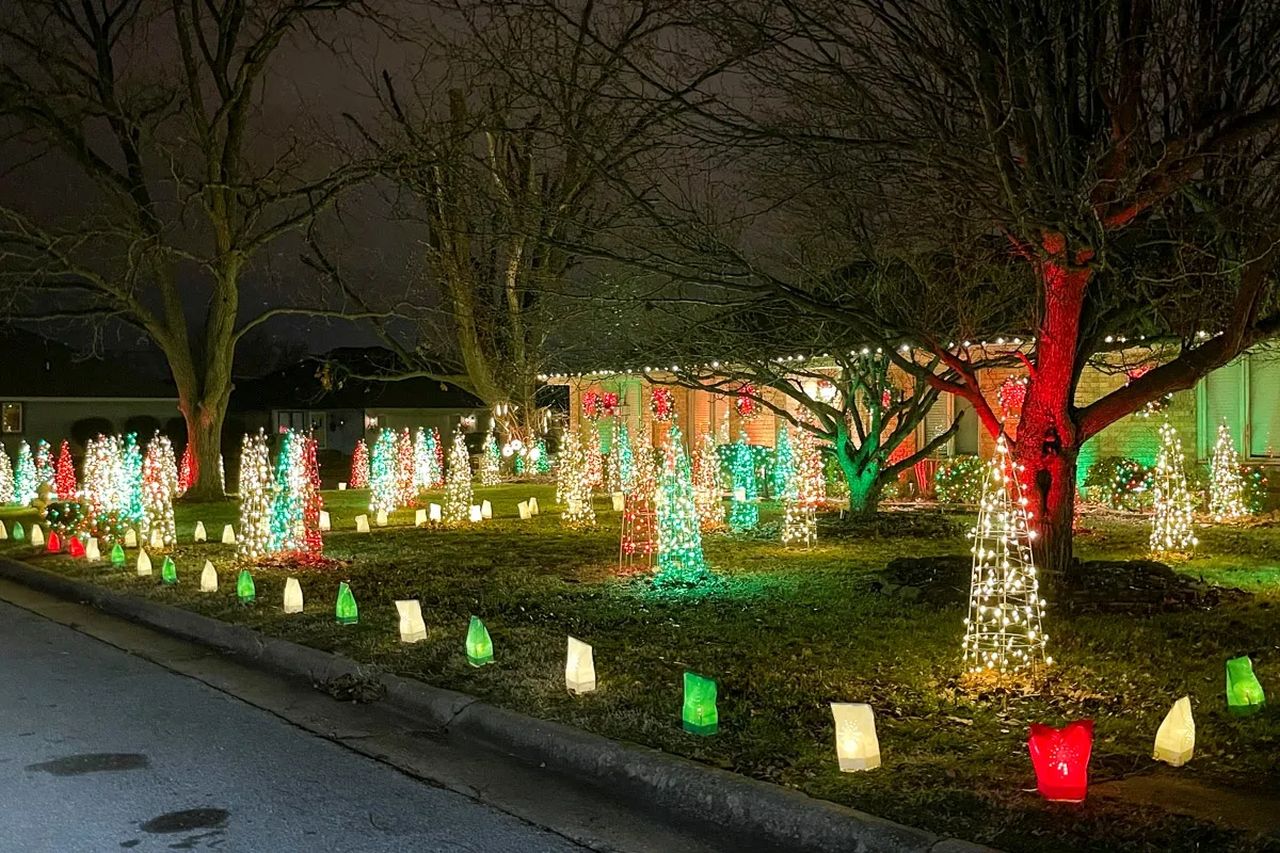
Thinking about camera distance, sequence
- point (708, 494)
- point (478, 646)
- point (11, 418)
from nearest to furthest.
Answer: point (478, 646)
point (708, 494)
point (11, 418)

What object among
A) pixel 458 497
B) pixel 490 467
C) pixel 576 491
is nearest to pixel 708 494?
pixel 576 491

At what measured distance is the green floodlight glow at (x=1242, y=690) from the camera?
20.6ft

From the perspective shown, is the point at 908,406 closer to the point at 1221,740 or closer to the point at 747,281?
the point at 747,281

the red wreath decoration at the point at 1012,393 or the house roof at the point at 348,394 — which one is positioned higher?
the house roof at the point at 348,394

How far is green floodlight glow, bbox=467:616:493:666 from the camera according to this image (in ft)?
26.2

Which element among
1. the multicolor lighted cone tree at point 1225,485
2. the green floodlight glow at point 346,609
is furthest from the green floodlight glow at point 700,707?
the multicolor lighted cone tree at point 1225,485

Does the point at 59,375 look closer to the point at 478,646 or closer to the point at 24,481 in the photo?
the point at 24,481

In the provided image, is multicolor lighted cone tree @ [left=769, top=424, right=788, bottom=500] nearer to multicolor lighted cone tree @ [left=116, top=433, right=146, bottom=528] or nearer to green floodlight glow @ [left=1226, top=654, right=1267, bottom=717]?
green floodlight glow @ [left=1226, top=654, right=1267, bottom=717]

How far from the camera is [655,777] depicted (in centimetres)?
561

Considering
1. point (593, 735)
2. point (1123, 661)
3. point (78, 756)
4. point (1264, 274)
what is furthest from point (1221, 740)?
point (78, 756)

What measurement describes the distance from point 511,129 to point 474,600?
4.42 meters

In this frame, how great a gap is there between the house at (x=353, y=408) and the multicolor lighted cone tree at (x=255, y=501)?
4344 cm

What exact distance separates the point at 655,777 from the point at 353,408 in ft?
180

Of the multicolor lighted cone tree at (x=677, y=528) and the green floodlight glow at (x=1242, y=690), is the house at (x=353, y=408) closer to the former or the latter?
the multicolor lighted cone tree at (x=677, y=528)
